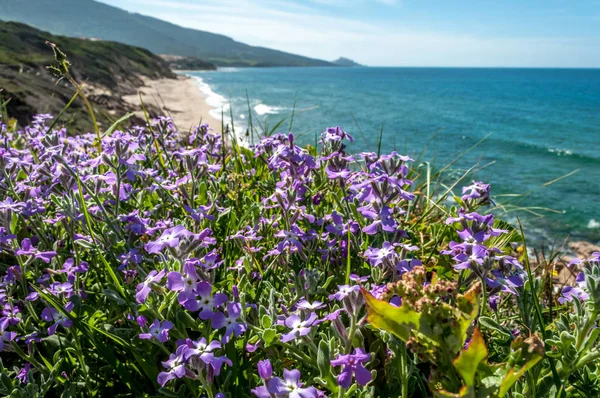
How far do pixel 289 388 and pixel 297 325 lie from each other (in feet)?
0.75

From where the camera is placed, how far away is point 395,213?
8.07 ft

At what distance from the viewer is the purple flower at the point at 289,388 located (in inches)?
48.5

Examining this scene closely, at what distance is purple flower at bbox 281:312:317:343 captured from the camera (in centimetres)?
139

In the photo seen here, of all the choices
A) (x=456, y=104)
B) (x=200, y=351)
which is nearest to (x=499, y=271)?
(x=200, y=351)

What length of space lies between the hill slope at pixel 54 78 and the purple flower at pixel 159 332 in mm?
2147

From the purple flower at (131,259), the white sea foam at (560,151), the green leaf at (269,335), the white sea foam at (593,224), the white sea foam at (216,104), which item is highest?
the purple flower at (131,259)

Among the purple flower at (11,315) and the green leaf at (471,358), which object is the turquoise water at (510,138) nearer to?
the purple flower at (11,315)

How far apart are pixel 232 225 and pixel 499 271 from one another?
4.52 ft

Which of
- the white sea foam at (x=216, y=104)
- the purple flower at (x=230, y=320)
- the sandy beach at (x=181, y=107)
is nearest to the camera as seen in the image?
the purple flower at (x=230, y=320)

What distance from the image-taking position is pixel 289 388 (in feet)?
4.15

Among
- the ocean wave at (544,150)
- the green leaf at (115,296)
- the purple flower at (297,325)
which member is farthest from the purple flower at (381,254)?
the ocean wave at (544,150)

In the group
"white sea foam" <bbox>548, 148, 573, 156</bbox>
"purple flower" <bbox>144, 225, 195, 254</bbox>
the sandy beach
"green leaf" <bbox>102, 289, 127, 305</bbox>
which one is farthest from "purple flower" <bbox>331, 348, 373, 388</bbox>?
"white sea foam" <bbox>548, 148, 573, 156</bbox>

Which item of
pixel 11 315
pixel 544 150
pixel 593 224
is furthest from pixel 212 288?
pixel 544 150

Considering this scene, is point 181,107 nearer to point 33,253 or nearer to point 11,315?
point 33,253
